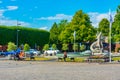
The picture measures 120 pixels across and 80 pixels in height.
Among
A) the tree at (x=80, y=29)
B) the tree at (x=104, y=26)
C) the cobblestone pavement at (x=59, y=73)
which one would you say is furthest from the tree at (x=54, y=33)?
the cobblestone pavement at (x=59, y=73)

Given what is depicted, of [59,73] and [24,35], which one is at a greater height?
[24,35]

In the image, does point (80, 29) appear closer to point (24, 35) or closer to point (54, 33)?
point (54, 33)

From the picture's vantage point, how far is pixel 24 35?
10869cm

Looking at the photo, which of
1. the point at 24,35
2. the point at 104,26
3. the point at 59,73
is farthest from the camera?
the point at 104,26

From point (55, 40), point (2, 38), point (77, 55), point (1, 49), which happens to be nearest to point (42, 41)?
point (55, 40)

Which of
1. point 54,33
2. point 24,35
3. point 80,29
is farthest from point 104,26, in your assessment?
point 24,35

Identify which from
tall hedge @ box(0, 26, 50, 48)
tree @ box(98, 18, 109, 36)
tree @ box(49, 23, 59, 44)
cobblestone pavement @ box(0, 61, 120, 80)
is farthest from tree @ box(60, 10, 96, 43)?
cobblestone pavement @ box(0, 61, 120, 80)

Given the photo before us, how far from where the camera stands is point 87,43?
3967 inches

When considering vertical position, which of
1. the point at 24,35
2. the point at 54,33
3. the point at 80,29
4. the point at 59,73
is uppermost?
the point at 54,33

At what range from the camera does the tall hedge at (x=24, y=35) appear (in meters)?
102

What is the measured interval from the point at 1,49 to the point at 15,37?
44.0 feet

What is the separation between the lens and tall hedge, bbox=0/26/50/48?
334ft

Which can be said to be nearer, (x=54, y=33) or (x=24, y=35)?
(x=24, y=35)

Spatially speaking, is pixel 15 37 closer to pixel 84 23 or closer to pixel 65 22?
pixel 65 22
